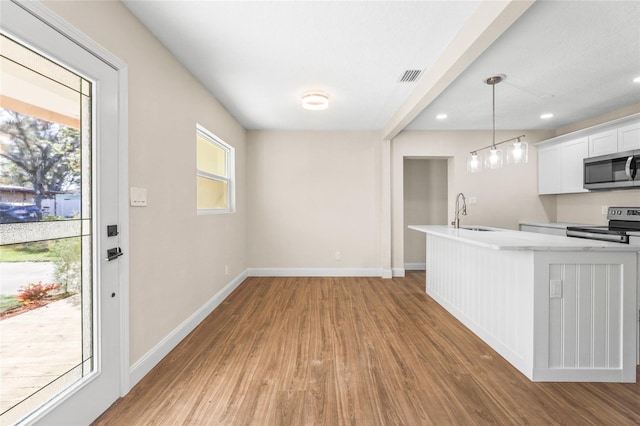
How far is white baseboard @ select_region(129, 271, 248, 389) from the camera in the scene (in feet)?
6.49

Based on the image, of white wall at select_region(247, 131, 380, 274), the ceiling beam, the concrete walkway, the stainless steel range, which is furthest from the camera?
white wall at select_region(247, 131, 380, 274)

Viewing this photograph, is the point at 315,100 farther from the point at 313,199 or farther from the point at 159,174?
the point at 313,199

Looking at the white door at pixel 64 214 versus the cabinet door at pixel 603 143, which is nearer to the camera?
the white door at pixel 64 214

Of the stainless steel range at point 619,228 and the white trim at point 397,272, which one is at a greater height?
the stainless steel range at point 619,228

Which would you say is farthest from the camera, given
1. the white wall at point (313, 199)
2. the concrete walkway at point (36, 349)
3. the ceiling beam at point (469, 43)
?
the white wall at point (313, 199)

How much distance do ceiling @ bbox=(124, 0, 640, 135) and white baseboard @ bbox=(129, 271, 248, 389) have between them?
2.45m

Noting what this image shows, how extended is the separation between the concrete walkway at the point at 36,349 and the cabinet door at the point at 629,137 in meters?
5.59

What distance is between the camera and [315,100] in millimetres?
3271

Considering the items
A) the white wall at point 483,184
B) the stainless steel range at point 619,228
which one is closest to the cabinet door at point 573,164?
the white wall at point 483,184

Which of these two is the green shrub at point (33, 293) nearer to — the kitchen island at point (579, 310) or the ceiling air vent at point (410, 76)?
the kitchen island at point (579, 310)

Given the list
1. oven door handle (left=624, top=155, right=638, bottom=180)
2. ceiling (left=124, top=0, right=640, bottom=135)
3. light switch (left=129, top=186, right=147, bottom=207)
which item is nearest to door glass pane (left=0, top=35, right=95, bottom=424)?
light switch (left=129, top=186, right=147, bottom=207)

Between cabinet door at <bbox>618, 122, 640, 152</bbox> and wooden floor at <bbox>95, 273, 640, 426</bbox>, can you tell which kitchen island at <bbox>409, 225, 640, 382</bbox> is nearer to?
wooden floor at <bbox>95, 273, 640, 426</bbox>

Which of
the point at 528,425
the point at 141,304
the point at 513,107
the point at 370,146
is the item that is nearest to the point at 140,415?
the point at 141,304

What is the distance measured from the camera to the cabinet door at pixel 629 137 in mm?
3342
